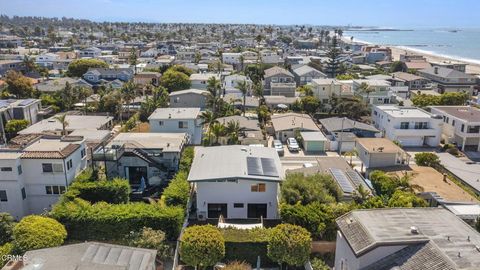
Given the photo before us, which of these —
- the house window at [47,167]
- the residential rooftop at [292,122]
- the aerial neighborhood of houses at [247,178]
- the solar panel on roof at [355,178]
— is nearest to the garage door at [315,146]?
the aerial neighborhood of houses at [247,178]

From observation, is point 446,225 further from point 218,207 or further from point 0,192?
point 0,192

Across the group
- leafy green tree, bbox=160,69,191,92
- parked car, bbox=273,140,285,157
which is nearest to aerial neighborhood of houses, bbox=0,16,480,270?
Answer: parked car, bbox=273,140,285,157

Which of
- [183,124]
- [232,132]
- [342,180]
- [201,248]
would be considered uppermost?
[183,124]

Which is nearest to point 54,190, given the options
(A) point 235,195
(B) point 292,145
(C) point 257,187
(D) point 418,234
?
(A) point 235,195

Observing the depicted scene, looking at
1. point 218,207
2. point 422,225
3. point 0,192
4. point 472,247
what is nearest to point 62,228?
point 0,192

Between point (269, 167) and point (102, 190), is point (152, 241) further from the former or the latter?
point (269, 167)

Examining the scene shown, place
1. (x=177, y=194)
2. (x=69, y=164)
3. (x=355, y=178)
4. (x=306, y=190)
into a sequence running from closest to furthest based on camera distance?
(x=177, y=194) < (x=306, y=190) < (x=69, y=164) < (x=355, y=178)

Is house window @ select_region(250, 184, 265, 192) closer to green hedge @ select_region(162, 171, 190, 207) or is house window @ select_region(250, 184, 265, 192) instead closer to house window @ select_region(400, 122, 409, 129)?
green hedge @ select_region(162, 171, 190, 207)
